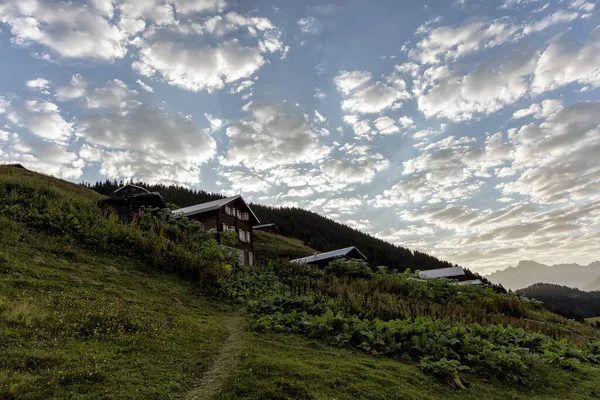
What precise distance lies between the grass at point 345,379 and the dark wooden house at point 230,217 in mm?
29188

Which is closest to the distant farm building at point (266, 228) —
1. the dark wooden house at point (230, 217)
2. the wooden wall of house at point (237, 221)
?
the dark wooden house at point (230, 217)

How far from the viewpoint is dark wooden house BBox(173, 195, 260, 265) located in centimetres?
3969

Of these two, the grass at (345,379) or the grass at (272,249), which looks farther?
the grass at (272,249)

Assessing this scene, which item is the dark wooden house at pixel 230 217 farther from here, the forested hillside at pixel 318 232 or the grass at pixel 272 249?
the forested hillside at pixel 318 232

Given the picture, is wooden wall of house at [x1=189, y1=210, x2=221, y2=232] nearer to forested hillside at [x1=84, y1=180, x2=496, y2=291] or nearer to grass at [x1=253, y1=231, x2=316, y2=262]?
grass at [x1=253, y1=231, x2=316, y2=262]

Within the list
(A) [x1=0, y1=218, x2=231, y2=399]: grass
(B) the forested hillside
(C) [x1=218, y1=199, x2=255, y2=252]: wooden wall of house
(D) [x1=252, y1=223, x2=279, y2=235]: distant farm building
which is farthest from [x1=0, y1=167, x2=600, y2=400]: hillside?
(B) the forested hillside

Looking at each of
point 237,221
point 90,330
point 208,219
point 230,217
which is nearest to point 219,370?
point 90,330

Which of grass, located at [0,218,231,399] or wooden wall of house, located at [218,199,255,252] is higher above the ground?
wooden wall of house, located at [218,199,255,252]

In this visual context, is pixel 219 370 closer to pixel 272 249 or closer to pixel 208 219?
pixel 208 219

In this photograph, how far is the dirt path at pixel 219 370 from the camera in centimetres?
491

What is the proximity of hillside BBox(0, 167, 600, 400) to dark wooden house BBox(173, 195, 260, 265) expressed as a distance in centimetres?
2164

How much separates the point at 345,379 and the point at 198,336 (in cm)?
363

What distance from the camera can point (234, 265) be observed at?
17.8m

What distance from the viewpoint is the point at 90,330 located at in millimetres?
6434
